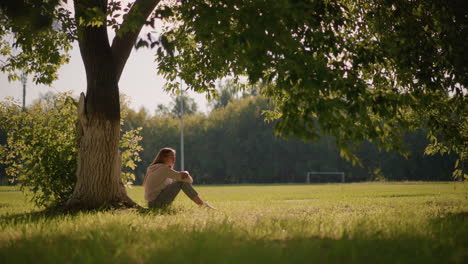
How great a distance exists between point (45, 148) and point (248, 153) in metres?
53.6

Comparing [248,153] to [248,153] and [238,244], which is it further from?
[238,244]

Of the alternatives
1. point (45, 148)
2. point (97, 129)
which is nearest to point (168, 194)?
point (97, 129)

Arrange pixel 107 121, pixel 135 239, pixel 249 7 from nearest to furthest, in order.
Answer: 1. pixel 135 239
2. pixel 249 7
3. pixel 107 121

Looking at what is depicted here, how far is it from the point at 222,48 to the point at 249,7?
0.67 meters

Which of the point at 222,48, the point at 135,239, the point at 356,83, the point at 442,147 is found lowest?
the point at 135,239

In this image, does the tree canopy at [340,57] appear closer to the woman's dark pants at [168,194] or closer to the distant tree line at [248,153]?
the woman's dark pants at [168,194]

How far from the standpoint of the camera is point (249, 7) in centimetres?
525

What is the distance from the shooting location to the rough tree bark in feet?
26.7

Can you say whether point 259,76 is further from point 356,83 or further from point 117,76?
point 117,76

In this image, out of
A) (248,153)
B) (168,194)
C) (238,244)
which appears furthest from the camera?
(248,153)

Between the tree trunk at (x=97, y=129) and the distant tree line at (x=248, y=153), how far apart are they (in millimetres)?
51142

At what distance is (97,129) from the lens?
8.13 m

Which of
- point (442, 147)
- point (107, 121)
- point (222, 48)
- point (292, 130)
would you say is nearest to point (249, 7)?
point (222, 48)

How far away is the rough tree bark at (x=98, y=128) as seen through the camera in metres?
8.13
